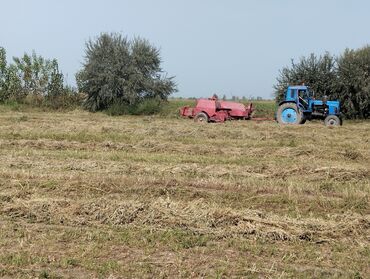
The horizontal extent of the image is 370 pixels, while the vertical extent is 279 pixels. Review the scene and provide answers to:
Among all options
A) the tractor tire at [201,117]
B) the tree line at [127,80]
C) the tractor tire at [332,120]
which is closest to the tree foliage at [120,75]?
the tree line at [127,80]

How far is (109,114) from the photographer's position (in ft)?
95.6

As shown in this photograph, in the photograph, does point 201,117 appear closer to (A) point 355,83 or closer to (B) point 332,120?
(B) point 332,120

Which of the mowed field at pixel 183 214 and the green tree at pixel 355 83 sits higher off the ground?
the green tree at pixel 355 83

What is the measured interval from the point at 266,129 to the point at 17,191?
38.6ft

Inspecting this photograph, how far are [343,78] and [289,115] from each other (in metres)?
7.13

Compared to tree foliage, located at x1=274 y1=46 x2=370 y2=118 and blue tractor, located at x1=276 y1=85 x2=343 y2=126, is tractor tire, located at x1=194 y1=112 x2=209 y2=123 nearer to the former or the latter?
blue tractor, located at x1=276 y1=85 x2=343 y2=126

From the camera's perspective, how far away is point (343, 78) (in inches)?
1062

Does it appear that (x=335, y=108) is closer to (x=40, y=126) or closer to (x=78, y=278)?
(x=40, y=126)

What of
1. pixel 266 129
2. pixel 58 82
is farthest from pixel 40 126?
pixel 58 82

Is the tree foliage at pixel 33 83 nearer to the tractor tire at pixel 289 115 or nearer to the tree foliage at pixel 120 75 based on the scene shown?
the tree foliage at pixel 120 75

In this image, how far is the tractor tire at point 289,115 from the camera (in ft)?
70.3

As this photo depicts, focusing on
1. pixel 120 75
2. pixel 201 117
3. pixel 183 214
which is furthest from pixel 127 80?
pixel 183 214

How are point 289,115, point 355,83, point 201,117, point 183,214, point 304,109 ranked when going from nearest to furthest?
point 183,214 → point 289,115 → point 304,109 → point 201,117 → point 355,83

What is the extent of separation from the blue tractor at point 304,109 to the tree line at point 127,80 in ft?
17.8
